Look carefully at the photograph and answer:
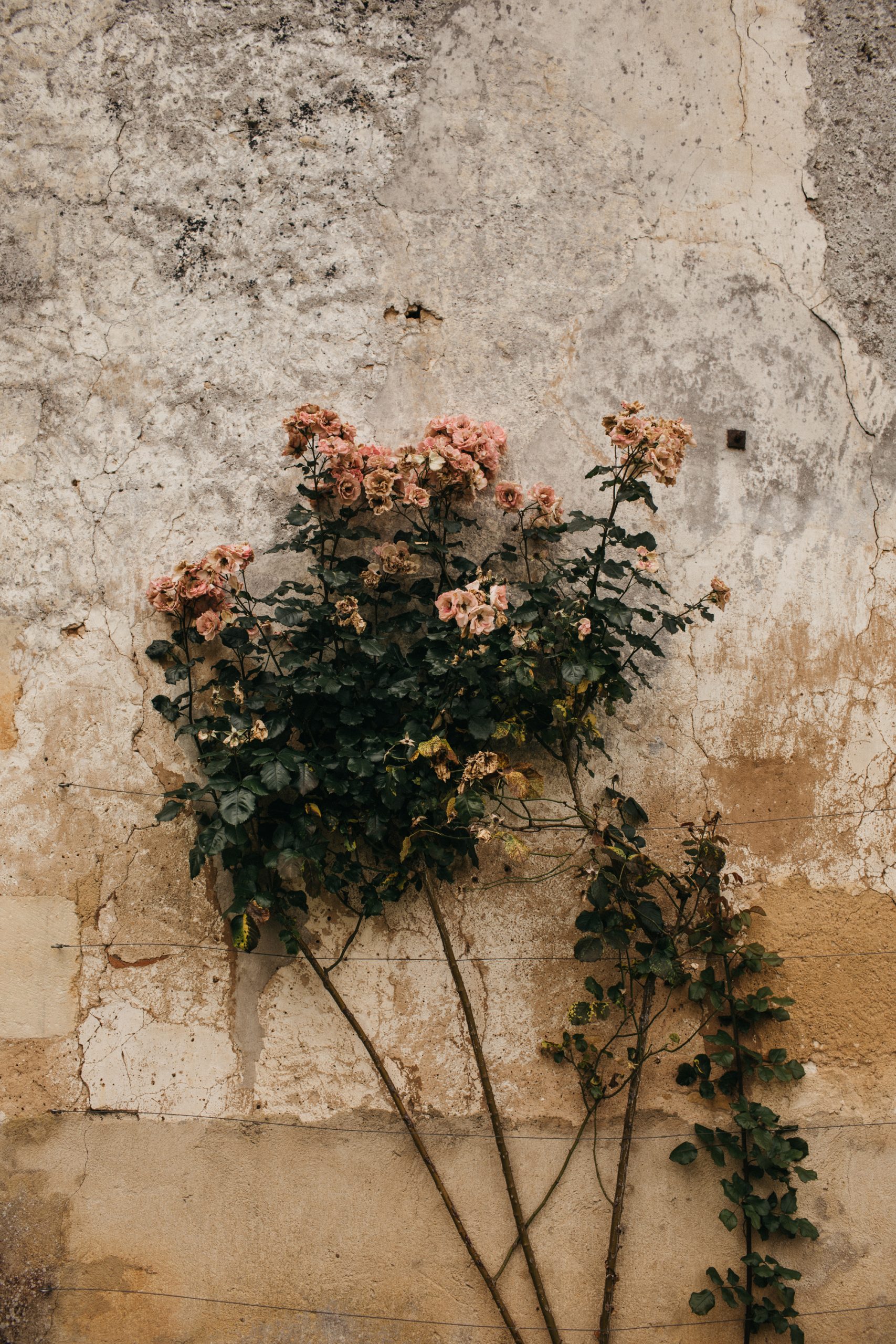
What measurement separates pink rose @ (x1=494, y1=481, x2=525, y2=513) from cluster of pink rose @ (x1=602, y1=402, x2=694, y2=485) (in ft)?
0.95

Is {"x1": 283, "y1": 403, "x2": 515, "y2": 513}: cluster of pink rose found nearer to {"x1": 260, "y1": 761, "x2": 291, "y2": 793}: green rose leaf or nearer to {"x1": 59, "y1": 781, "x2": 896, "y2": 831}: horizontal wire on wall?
{"x1": 260, "y1": 761, "x2": 291, "y2": 793}: green rose leaf

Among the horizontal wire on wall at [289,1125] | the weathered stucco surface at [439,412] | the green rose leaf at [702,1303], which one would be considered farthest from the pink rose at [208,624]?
the green rose leaf at [702,1303]

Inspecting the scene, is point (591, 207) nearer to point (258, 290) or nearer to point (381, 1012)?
point (258, 290)

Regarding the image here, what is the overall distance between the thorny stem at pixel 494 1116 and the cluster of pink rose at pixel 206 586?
90cm

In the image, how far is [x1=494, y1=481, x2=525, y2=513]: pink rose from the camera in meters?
2.26

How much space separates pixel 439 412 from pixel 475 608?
2.52 feet

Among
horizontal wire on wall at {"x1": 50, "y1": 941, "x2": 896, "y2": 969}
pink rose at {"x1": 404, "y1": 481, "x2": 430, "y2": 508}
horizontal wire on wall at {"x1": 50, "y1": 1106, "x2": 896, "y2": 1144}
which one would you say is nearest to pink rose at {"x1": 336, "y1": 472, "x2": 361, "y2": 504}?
pink rose at {"x1": 404, "y1": 481, "x2": 430, "y2": 508}

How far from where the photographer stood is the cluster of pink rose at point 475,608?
6.67 feet

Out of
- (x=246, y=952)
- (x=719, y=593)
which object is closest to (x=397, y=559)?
(x=719, y=593)

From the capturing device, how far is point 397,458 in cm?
221

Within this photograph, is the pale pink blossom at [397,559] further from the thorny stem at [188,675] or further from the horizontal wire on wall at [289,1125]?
the horizontal wire on wall at [289,1125]

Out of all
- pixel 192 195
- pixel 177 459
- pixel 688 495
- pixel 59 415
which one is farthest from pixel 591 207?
pixel 59 415

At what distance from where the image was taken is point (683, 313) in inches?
98.7

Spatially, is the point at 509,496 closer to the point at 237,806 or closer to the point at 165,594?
the point at 165,594
